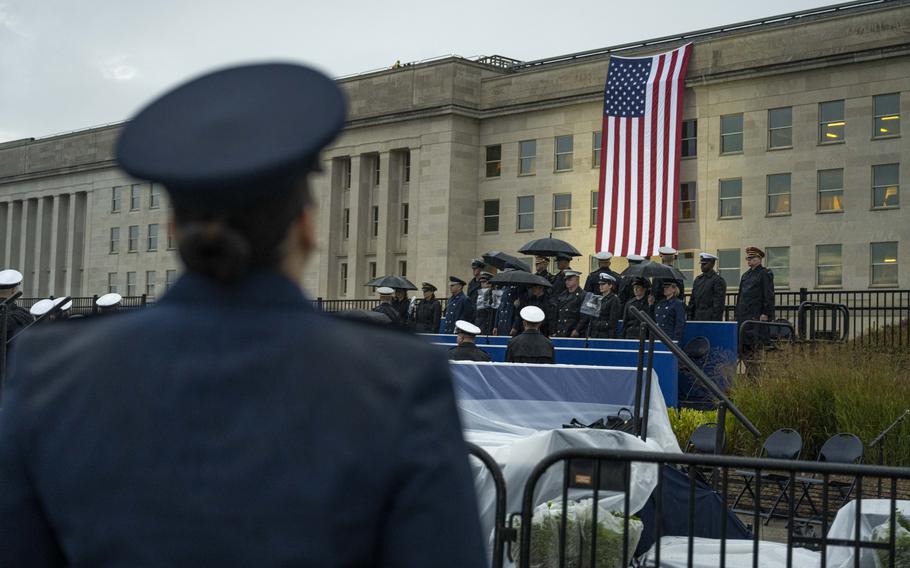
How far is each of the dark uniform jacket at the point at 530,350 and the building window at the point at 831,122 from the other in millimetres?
31021

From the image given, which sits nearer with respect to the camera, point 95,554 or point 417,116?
point 95,554

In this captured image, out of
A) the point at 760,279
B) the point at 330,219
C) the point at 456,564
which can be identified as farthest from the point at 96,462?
the point at 330,219

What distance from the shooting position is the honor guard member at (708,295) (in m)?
24.0

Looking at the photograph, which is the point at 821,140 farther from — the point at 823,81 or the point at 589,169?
the point at 589,169

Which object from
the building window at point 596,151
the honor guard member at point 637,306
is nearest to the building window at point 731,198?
the building window at point 596,151

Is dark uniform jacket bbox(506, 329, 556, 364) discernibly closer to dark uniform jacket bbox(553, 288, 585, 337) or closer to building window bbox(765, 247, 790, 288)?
dark uniform jacket bbox(553, 288, 585, 337)

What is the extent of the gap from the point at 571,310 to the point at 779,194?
24455 millimetres

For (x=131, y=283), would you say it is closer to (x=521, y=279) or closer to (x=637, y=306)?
(x=521, y=279)

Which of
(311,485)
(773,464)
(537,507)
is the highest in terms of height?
(311,485)

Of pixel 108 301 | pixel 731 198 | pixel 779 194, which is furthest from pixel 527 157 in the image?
pixel 108 301

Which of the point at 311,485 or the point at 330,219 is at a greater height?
the point at 330,219

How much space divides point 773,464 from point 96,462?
443 cm

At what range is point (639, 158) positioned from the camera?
42.8m

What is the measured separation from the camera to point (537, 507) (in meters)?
8.16
